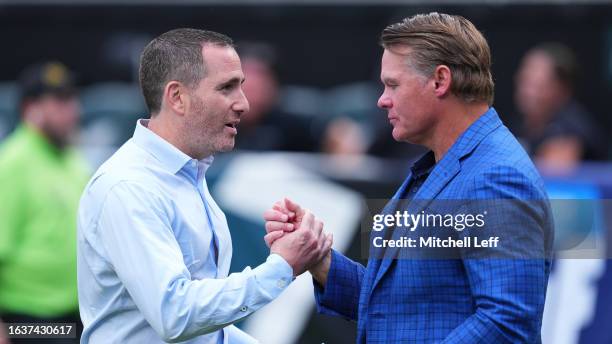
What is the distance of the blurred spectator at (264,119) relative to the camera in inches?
380

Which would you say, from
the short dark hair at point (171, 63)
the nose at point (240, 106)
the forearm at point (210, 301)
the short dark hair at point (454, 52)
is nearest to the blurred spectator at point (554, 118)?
the short dark hair at point (454, 52)

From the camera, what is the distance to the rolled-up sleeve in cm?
395

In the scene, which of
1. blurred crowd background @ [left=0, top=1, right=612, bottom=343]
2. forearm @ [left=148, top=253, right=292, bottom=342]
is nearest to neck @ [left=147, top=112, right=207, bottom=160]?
forearm @ [left=148, top=253, right=292, bottom=342]

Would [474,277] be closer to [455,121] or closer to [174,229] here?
[455,121]

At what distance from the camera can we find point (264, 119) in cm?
1012

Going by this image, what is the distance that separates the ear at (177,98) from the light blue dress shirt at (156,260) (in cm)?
12

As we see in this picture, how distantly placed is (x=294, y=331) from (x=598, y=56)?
6.08 m

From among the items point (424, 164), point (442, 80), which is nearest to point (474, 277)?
point (424, 164)

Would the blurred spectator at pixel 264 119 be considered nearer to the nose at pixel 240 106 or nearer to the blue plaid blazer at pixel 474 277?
the nose at pixel 240 106

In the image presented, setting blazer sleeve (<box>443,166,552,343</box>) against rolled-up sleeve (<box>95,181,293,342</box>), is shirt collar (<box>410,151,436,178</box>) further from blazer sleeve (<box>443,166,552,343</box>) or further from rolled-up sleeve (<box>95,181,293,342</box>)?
rolled-up sleeve (<box>95,181,293,342</box>)

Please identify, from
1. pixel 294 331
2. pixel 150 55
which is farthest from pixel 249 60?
pixel 150 55

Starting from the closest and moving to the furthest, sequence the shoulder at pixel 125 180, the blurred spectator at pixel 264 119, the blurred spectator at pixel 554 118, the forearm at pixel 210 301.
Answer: the forearm at pixel 210 301 → the shoulder at pixel 125 180 → the blurred spectator at pixel 554 118 → the blurred spectator at pixel 264 119

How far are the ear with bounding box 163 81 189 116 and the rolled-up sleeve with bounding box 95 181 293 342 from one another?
340 mm

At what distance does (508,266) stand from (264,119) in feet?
21.0
